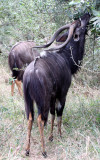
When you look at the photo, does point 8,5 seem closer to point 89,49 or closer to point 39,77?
point 89,49

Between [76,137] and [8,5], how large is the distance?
22.0 feet

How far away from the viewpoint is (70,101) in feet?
20.9

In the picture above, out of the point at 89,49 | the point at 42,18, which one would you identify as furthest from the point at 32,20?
the point at 89,49

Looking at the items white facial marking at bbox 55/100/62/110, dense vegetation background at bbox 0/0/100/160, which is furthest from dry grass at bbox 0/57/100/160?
white facial marking at bbox 55/100/62/110

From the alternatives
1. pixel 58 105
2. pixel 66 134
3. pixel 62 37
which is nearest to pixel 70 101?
pixel 58 105

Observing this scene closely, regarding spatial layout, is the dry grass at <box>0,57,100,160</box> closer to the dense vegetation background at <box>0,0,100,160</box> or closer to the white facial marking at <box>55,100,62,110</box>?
the dense vegetation background at <box>0,0,100,160</box>

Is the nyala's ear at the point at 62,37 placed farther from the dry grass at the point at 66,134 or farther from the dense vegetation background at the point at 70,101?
the dry grass at the point at 66,134

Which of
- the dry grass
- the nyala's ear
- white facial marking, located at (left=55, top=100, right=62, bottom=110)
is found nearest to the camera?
the dry grass

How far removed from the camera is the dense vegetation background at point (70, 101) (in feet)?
12.9

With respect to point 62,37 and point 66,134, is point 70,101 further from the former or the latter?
point 62,37

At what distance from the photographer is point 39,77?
391 centimetres

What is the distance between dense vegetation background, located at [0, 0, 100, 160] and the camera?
392cm

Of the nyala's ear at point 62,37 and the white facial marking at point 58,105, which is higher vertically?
the nyala's ear at point 62,37

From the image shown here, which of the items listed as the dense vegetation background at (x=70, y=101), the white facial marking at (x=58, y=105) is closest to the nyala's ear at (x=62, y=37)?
the dense vegetation background at (x=70, y=101)
